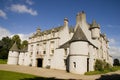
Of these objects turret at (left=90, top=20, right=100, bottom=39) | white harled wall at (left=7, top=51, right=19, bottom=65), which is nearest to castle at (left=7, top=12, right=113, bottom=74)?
turret at (left=90, top=20, right=100, bottom=39)

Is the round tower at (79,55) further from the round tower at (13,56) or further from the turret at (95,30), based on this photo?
the round tower at (13,56)

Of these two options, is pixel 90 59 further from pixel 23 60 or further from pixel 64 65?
pixel 23 60

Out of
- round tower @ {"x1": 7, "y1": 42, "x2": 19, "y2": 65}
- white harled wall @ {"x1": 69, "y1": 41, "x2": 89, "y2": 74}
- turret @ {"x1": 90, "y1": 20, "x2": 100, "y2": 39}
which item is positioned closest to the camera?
white harled wall @ {"x1": 69, "y1": 41, "x2": 89, "y2": 74}

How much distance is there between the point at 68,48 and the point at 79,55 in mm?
7127

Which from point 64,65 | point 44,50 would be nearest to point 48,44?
point 44,50

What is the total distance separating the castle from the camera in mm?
28062

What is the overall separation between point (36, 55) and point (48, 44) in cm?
626

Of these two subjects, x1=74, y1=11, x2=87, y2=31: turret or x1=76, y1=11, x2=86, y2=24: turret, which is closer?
x1=74, y1=11, x2=87, y2=31: turret

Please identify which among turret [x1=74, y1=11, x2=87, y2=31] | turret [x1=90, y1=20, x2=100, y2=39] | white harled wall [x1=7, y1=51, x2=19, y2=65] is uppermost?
turret [x1=74, y1=11, x2=87, y2=31]

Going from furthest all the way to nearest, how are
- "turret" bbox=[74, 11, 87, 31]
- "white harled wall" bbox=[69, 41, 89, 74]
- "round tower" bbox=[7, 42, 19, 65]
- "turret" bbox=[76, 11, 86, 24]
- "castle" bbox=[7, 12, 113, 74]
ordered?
1. "round tower" bbox=[7, 42, 19, 65]
2. "turret" bbox=[76, 11, 86, 24]
3. "turret" bbox=[74, 11, 87, 31]
4. "castle" bbox=[7, 12, 113, 74]
5. "white harled wall" bbox=[69, 41, 89, 74]

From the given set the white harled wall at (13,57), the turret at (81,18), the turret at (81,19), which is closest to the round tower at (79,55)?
the turret at (81,19)

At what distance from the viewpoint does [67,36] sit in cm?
3947

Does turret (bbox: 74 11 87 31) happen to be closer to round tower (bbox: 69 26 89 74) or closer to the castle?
the castle

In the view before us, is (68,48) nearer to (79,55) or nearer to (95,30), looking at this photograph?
(79,55)
